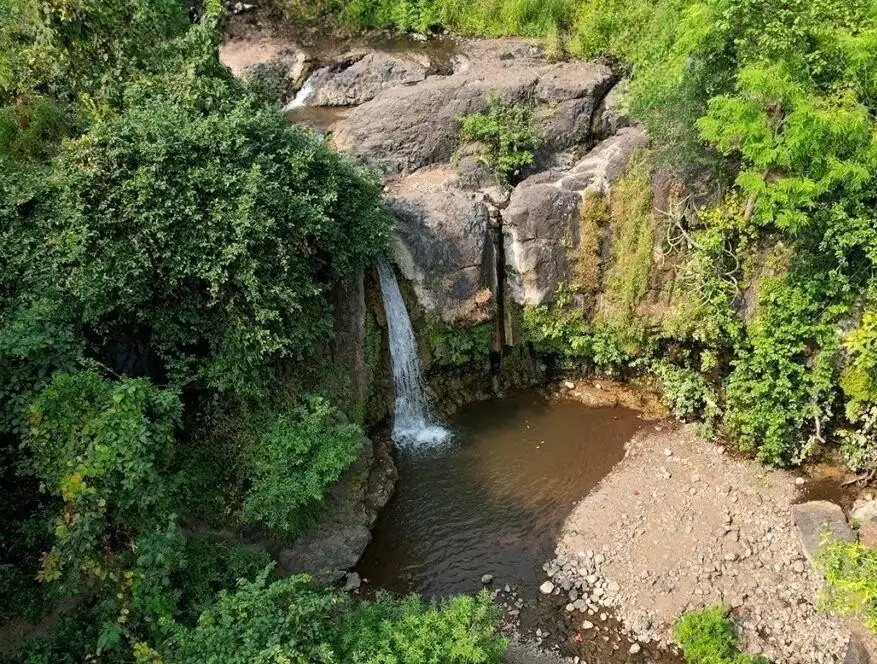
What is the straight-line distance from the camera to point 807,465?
1270 cm

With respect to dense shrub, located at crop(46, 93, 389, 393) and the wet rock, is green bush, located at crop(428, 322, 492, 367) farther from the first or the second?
the wet rock

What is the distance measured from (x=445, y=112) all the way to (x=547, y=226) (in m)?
4.11

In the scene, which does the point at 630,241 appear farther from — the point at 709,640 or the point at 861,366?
the point at 709,640

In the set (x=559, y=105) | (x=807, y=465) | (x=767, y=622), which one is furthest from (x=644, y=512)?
(x=559, y=105)

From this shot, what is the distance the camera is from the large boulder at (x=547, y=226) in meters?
13.7

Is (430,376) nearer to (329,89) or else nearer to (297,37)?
(329,89)

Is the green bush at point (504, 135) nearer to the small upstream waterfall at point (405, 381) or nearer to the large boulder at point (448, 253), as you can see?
the large boulder at point (448, 253)

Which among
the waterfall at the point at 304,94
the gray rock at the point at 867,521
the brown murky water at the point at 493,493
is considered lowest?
the gray rock at the point at 867,521

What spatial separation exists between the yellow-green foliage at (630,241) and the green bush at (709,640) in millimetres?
6490

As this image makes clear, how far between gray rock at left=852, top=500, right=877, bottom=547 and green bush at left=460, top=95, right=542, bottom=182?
979 cm

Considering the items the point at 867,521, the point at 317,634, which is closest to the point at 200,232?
the point at 317,634

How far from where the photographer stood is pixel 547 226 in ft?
45.0

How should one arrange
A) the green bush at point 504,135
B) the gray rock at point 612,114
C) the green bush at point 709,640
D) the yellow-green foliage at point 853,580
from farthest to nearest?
the gray rock at point 612,114, the green bush at point 504,135, the green bush at point 709,640, the yellow-green foliage at point 853,580

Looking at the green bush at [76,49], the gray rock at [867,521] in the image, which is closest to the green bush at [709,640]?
the gray rock at [867,521]
